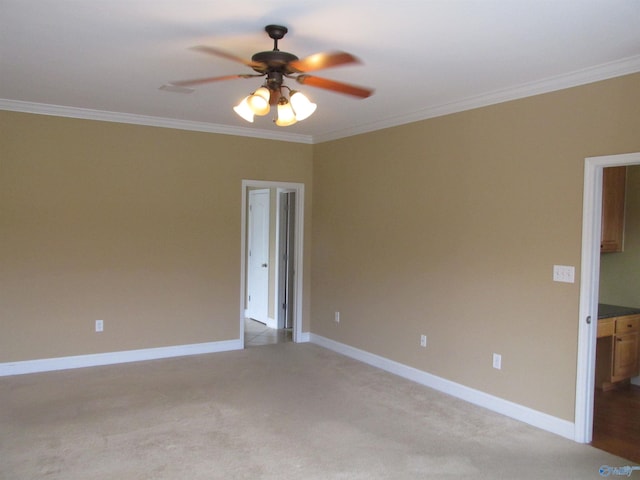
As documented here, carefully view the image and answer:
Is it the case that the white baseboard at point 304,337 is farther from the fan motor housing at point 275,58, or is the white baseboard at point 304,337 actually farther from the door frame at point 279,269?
the fan motor housing at point 275,58

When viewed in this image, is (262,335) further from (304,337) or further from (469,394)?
(469,394)

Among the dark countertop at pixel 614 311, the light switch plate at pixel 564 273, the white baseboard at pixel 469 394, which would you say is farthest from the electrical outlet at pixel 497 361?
the dark countertop at pixel 614 311

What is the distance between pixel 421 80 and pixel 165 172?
119 inches

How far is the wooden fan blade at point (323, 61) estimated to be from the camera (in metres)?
2.28

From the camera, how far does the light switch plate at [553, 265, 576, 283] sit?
3.41m

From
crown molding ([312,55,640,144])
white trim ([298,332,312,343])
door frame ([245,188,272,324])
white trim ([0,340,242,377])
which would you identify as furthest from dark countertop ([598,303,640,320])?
door frame ([245,188,272,324])

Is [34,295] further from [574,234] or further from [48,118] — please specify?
[574,234]

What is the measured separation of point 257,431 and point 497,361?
6.55ft

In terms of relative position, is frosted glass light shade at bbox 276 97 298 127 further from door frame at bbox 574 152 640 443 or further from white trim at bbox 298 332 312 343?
white trim at bbox 298 332 312 343

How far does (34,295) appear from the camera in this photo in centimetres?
467

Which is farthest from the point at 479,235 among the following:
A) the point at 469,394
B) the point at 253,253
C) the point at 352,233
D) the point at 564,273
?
the point at 253,253

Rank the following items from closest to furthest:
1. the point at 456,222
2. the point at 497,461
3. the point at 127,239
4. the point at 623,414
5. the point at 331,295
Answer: the point at 497,461
the point at 623,414
the point at 456,222
the point at 127,239
the point at 331,295

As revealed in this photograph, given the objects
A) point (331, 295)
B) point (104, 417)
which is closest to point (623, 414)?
point (331, 295)

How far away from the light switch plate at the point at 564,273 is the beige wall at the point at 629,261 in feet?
5.81
